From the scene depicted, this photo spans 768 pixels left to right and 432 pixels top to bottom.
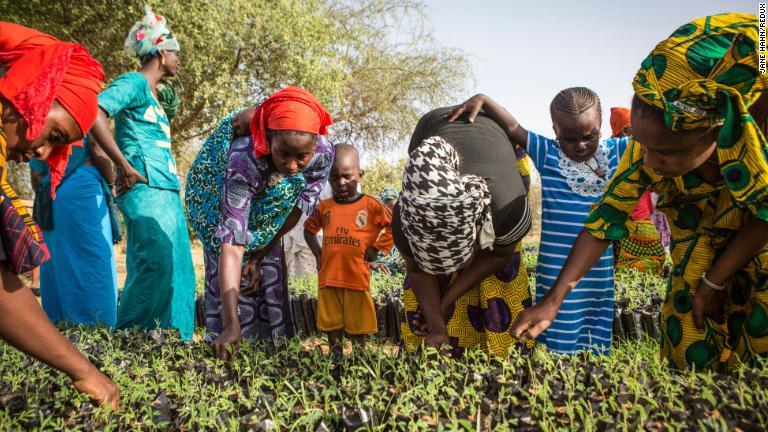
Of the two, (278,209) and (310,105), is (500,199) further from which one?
(278,209)

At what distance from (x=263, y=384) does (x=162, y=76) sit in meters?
2.89

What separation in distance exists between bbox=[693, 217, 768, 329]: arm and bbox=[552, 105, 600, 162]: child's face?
1008 mm

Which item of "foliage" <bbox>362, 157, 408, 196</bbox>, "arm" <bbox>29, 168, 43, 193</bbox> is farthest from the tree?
"arm" <bbox>29, 168, 43, 193</bbox>

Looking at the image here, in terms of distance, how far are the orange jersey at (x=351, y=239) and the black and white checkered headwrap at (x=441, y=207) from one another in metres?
2.17

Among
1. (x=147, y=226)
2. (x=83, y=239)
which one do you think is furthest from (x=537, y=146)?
(x=83, y=239)

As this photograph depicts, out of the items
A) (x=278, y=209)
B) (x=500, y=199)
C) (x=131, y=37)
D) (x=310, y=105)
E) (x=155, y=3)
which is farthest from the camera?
(x=155, y=3)

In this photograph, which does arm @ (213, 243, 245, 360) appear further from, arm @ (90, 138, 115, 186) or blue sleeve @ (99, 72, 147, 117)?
arm @ (90, 138, 115, 186)

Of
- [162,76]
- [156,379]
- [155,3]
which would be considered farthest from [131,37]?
[155,3]

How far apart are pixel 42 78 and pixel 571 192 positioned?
2.56 m

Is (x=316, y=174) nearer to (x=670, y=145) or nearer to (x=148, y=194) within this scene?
(x=148, y=194)

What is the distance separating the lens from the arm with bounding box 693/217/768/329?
6.39 ft

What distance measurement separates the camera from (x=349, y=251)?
4547 mm

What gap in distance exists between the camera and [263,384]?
2.27 meters

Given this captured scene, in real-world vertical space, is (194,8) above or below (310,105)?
above
